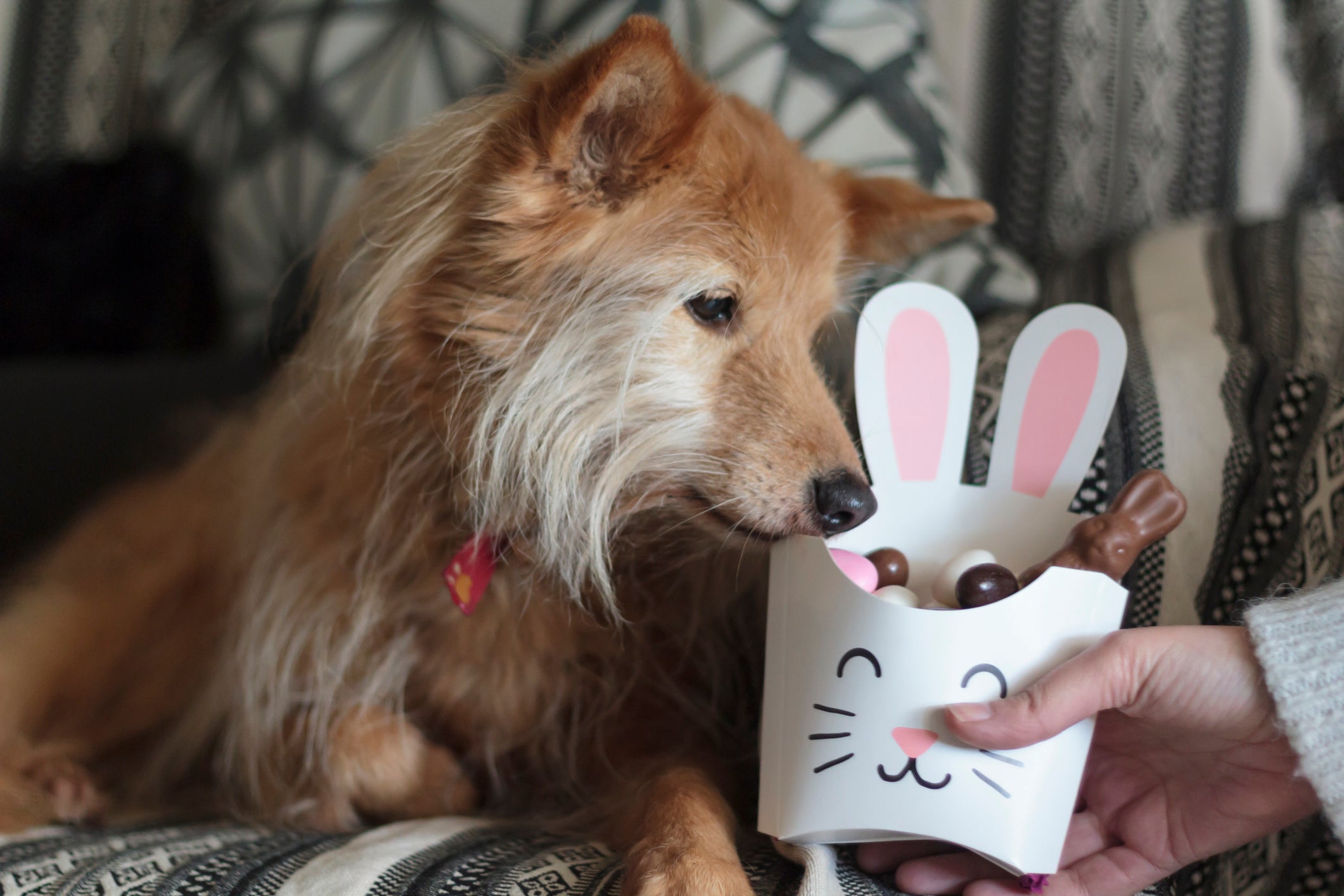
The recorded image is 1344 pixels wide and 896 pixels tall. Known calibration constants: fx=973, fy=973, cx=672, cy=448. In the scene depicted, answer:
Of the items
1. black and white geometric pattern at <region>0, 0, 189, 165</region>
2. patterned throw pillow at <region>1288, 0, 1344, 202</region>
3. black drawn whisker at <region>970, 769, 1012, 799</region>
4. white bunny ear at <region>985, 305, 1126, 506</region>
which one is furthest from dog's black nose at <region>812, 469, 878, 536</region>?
black and white geometric pattern at <region>0, 0, 189, 165</region>

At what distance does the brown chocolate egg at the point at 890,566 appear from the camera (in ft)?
2.48

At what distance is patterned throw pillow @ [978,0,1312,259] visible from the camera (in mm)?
1493

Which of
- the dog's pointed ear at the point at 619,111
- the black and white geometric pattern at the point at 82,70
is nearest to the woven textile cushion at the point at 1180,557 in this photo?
the dog's pointed ear at the point at 619,111

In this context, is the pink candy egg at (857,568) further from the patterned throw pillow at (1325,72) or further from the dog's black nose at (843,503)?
the patterned throw pillow at (1325,72)

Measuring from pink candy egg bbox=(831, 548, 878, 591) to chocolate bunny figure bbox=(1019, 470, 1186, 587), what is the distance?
109 mm

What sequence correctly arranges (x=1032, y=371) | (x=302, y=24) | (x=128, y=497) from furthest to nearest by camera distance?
(x=302, y=24) → (x=128, y=497) → (x=1032, y=371)

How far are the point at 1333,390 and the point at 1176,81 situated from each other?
0.84 metres

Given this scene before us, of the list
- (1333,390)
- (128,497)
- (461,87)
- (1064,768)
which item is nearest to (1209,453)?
(1333,390)

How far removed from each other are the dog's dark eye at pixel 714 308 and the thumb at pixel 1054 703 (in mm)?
404

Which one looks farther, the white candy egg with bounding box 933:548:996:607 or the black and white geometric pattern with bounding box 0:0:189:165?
the black and white geometric pattern with bounding box 0:0:189:165

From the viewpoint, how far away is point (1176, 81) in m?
1.49

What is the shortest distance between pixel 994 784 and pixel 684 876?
0.23 meters

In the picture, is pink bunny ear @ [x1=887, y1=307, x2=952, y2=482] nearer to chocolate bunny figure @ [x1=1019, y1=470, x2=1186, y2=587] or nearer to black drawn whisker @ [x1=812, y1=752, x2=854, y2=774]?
chocolate bunny figure @ [x1=1019, y1=470, x2=1186, y2=587]

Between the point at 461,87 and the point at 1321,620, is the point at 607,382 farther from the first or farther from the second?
the point at 461,87
